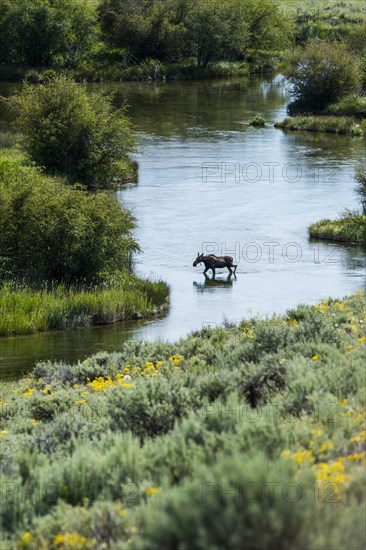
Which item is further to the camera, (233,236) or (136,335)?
(233,236)

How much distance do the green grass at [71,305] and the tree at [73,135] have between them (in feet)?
59.2

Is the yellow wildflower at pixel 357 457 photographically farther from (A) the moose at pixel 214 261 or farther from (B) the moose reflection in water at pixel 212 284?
(A) the moose at pixel 214 261

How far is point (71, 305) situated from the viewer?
92.9 feet

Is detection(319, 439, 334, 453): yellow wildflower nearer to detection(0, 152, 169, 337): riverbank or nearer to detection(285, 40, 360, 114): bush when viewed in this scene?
detection(0, 152, 169, 337): riverbank

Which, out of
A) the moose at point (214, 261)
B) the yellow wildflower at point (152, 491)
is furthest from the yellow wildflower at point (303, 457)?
the moose at point (214, 261)

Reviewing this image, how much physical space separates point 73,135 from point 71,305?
→ 21026mm

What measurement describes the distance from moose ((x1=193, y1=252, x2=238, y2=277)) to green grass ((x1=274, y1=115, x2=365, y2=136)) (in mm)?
31444

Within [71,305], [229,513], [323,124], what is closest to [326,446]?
[229,513]

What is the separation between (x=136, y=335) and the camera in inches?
1073

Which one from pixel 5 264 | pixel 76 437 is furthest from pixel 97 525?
pixel 5 264

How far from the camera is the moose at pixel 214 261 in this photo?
3544 centimetres

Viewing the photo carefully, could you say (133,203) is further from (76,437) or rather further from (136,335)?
(76,437)

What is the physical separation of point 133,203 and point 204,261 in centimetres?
1023

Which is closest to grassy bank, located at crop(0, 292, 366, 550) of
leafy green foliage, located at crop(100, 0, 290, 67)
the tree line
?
the tree line
